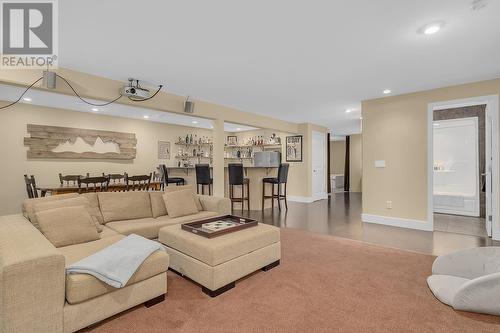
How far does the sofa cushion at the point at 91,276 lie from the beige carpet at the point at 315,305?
27cm

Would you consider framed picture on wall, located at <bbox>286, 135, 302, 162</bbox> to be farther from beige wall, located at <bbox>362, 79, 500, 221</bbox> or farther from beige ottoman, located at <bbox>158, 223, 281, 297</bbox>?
beige ottoman, located at <bbox>158, 223, 281, 297</bbox>

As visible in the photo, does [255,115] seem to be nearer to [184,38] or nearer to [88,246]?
[184,38]

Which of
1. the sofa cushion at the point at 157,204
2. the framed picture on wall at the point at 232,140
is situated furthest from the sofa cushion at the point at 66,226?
the framed picture on wall at the point at 232,140

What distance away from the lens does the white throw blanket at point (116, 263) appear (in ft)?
5.30

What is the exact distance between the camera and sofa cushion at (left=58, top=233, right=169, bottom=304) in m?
1.55

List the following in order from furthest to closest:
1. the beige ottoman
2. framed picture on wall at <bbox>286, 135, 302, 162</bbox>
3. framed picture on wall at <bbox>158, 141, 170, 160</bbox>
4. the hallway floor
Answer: framed picture on wall at <bbox>286, 135, 302, 162</bbox>, framed picture on wall at <bbox>158, 141, 170, 160</bbox>, the hallway floor, the beige ottoman

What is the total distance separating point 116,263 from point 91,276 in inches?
6.3

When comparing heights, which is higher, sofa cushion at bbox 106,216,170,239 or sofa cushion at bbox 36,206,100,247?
sofa cushion at bbox 36,206,100,247

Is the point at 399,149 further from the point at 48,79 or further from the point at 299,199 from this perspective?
the point at 48,79

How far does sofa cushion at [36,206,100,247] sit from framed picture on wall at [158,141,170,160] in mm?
5153

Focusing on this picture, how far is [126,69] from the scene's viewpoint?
3363 mm

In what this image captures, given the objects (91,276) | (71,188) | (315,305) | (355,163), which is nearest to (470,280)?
(315,305)

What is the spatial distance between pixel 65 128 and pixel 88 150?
0.67 metres

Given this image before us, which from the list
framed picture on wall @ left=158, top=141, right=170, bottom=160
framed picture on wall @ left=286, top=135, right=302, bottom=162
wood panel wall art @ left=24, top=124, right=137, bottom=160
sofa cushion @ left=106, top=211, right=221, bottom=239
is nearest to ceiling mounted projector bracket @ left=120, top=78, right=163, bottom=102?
sofa cushion @ left=106, top=211, right=221, bottom=239
